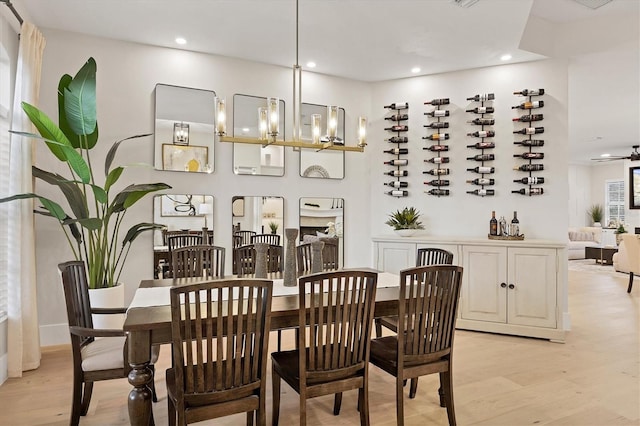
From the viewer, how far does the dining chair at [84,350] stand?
2.14m

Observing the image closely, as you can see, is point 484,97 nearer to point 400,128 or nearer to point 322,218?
point 400,128

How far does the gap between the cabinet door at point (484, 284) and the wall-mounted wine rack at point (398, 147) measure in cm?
120

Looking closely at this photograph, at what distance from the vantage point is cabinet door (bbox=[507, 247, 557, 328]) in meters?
4.03

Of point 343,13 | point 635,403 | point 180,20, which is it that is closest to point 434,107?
point 343,13

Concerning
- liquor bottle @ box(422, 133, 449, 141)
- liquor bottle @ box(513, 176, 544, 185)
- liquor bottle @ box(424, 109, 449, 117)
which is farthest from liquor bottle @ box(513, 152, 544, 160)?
liquor bottle @ box(424, 109, 449, 117)


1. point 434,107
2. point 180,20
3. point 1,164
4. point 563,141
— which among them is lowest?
point 1,164

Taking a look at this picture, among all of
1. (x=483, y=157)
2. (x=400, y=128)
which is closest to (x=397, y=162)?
(x=400, y=128)

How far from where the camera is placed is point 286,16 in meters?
3.56

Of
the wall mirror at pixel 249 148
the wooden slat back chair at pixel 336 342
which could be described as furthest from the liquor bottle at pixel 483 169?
the wooden slat back chair at pixel 336 342

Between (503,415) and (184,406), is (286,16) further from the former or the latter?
(503,415)

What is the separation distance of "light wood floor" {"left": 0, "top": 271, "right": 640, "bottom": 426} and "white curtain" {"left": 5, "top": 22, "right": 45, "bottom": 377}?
24cm

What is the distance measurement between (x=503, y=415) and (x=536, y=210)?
274 centimetres

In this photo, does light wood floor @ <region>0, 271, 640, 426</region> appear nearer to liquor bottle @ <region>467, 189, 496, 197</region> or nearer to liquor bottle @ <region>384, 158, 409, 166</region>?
liquor bottle @ <region>467, 189, 496, 197</region>

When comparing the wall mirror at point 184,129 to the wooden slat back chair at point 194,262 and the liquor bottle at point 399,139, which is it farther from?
the liquor bottle at point 399,139
